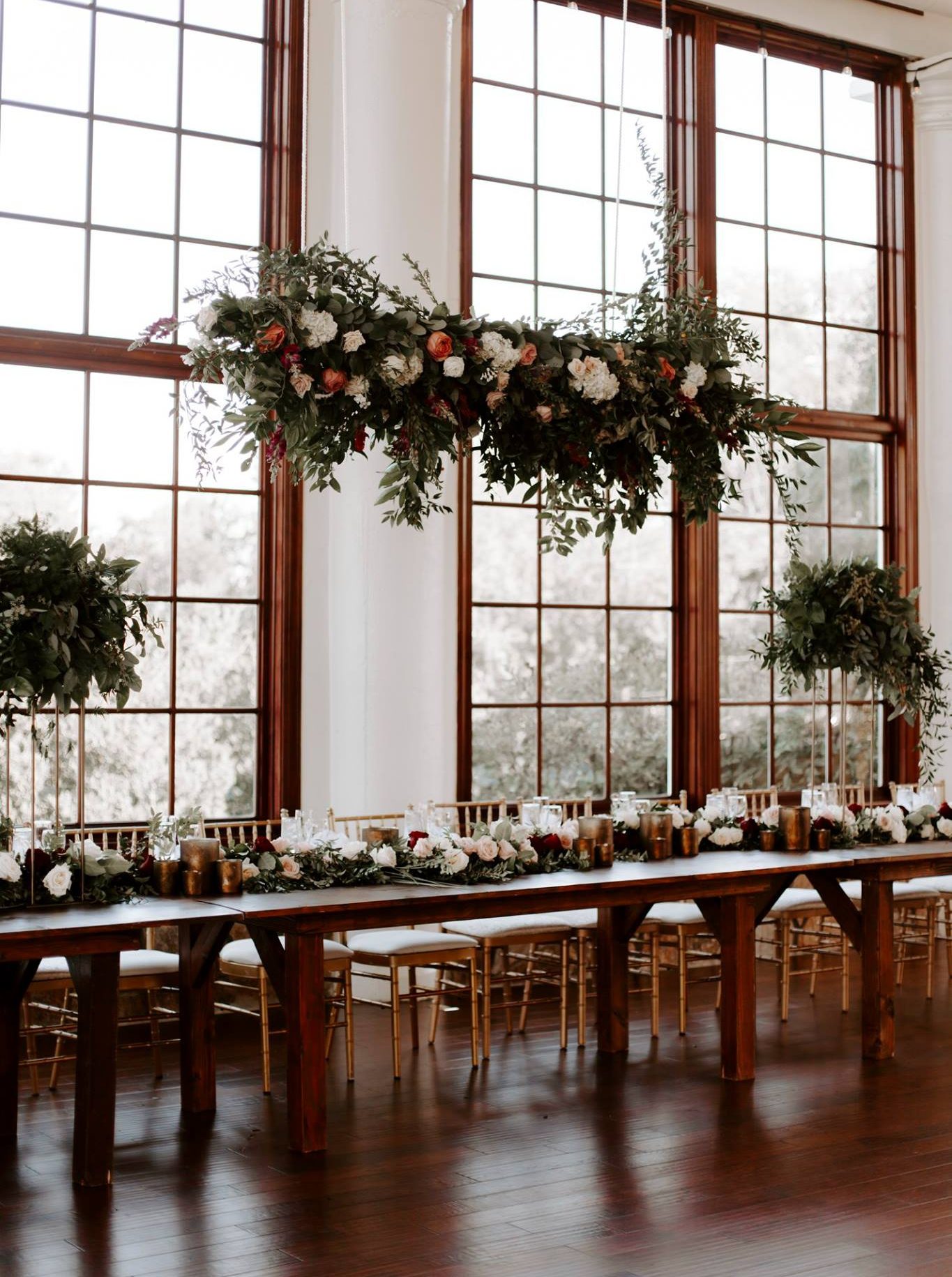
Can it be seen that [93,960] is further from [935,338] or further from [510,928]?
[935,338]

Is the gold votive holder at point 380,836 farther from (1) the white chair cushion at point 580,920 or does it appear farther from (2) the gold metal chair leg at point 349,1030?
(1) the white chair cushion at point 580,920

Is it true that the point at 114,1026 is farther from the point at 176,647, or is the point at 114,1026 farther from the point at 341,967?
the point at 176,647

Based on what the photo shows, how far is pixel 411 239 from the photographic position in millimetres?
7102

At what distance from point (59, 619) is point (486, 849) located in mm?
1647

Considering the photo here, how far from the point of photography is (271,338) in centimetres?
418

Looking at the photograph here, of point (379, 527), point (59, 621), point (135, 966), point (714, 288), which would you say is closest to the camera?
point (59, 621)

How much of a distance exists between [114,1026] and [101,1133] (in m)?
0.30

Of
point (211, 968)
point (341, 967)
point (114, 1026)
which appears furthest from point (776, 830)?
point (114, 1026)

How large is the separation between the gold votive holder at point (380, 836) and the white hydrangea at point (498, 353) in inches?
66.6

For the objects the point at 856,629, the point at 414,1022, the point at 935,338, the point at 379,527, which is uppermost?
the point at 935,338

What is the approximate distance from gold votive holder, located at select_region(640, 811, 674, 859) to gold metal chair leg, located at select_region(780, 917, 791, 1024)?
1196 millimetres

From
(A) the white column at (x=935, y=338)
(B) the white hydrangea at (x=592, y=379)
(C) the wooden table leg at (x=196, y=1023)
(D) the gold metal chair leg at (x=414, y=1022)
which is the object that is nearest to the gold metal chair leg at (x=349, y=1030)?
(D) the gold metal chair leg at (x=414, y=1022)

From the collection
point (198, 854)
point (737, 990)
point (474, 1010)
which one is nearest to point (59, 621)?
point (198, 854)

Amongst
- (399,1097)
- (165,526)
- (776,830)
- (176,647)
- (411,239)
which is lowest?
(399,1097)
